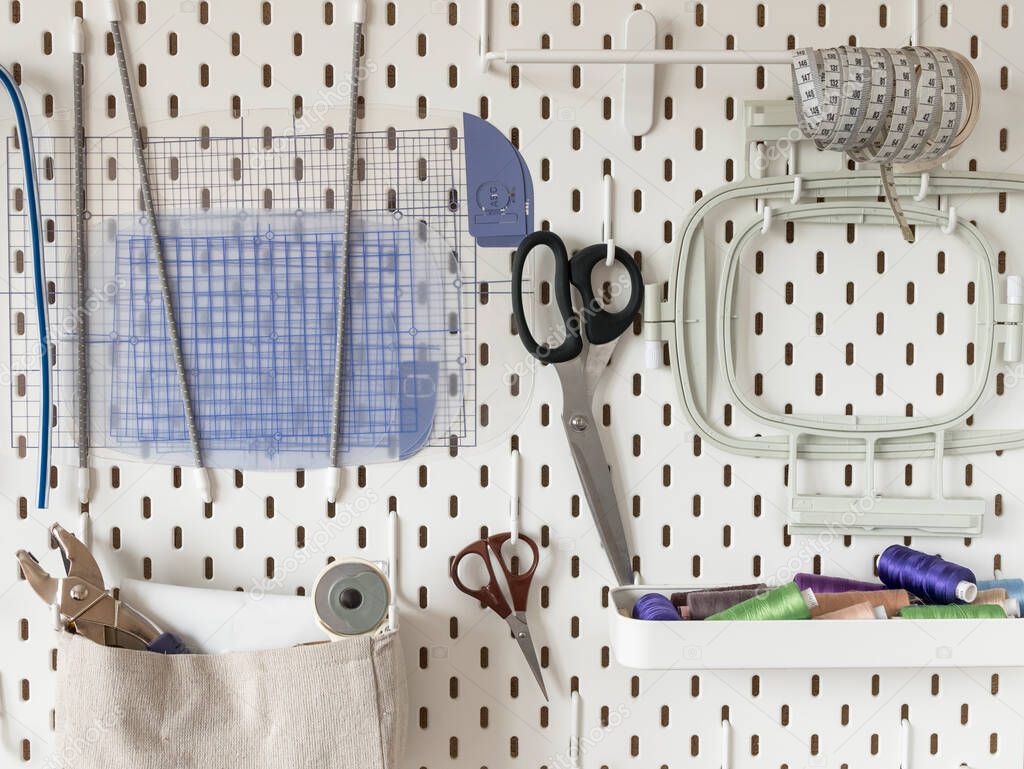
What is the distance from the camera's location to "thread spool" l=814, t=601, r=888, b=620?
0.89m

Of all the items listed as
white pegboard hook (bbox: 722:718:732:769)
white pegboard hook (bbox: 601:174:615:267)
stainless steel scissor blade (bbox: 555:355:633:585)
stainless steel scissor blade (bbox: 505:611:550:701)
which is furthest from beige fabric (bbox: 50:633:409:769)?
white pegboard hook (bbox: 601:174:615:267)

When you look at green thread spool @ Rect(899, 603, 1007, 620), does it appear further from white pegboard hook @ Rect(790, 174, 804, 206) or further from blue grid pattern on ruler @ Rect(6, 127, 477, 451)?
blue grid pattern on ruler @ Rect(6, 127, 477, 451)

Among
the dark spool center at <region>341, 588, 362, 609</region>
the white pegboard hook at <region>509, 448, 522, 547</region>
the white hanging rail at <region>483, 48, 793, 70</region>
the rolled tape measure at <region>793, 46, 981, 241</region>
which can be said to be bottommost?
the dark spool center at <region>341, 588, 362, 609</region>

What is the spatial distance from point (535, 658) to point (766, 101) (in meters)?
0.62

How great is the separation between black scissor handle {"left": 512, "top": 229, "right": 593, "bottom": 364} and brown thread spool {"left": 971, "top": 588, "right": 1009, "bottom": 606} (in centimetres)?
47

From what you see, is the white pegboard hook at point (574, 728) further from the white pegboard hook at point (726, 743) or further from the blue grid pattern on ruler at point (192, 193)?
the blue grid pattern on ruler at point (192, 193)

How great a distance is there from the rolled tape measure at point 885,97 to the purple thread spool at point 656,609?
47 cm

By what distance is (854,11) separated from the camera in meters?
0.97

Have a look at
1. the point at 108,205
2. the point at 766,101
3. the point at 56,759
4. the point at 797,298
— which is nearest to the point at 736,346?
the point at 797,298

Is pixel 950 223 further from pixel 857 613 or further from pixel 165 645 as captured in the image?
pixel 165 645

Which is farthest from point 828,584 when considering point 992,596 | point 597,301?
point 597,301

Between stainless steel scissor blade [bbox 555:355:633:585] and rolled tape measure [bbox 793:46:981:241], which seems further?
stainless steel scissor blade [bbox 555:355:633:585]

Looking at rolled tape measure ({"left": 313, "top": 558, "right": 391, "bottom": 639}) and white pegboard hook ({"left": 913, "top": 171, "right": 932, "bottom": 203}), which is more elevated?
white pegboard hook ({"left": 913, "top": 171, "right": 932, "bottom": 203})

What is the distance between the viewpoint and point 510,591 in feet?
3.15
